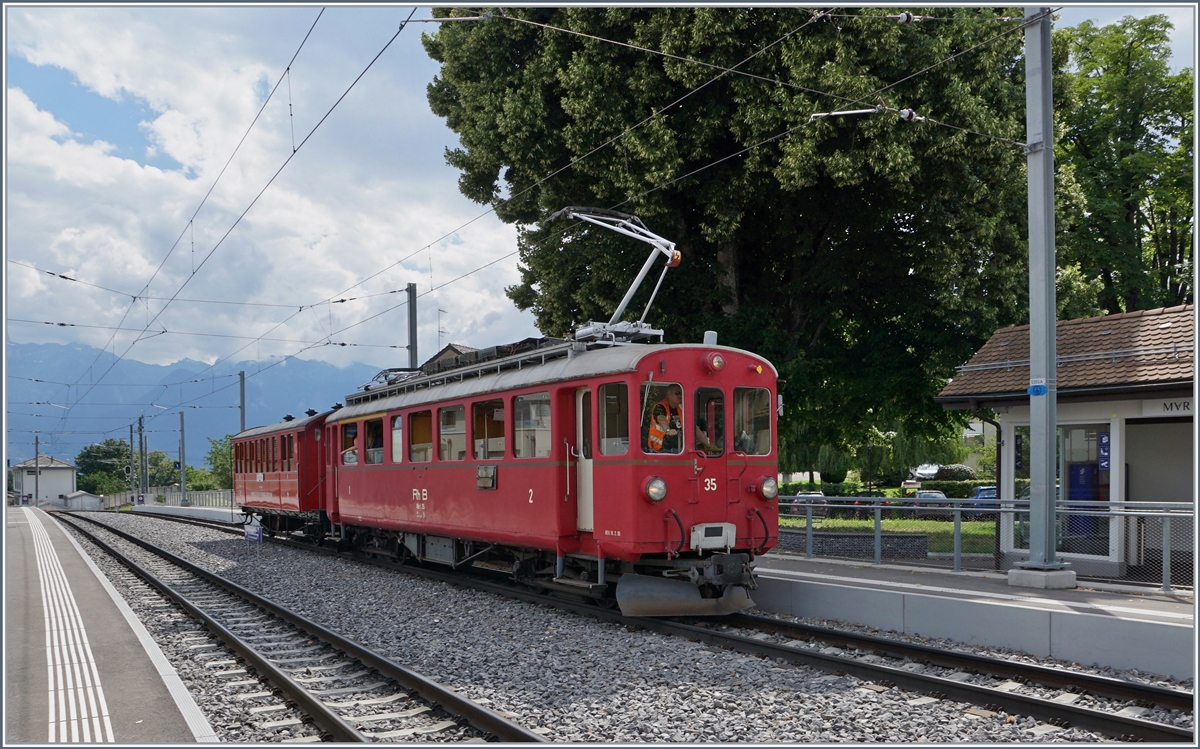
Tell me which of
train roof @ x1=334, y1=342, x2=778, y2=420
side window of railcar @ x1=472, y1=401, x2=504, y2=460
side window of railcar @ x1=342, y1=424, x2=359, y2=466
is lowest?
side window of railcar @ x1=342, y1=424, x2=359, y2=466

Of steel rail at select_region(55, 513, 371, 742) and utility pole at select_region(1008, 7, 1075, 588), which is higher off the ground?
utility pole at select_region(1008, 7, 1075, 588)

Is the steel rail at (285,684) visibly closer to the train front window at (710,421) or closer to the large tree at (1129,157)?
the train front window at (710,421)

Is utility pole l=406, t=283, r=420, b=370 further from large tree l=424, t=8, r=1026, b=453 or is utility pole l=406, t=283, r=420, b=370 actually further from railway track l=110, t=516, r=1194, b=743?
railway track l=110, t=516, r=1194, b=743

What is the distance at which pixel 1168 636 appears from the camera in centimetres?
764

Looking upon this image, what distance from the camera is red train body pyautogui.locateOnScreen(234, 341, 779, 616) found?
10117mm

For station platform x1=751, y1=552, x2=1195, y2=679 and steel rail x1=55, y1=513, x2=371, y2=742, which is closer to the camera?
steel rail x1=55, y1=513, x2=371, y2=742

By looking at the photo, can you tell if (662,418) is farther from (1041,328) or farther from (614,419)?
(1041,328)

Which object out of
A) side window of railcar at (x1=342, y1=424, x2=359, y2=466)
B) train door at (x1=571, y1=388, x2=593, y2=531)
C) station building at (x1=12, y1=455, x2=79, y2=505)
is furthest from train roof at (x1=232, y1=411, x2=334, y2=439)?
station building at (x1=12, y1=455, x2=79, y2=505)

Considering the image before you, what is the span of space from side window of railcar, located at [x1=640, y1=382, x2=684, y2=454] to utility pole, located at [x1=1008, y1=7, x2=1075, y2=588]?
4262 mm

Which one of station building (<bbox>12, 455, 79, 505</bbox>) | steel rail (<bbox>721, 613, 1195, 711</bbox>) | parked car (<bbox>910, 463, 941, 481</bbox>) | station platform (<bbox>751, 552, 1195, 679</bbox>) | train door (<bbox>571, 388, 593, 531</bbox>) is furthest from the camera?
station building (<bbox>12, 455, 79, 505</bbox>)

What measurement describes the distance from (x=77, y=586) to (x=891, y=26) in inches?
619

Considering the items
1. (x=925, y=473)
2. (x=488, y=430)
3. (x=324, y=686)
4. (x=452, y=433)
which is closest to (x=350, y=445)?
(x=452, y=433)

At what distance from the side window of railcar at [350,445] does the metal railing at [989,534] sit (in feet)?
27.2

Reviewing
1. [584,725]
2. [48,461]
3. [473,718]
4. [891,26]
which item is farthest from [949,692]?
[48,461]
